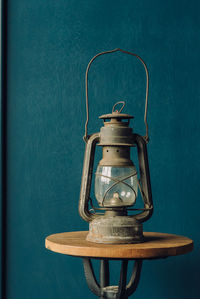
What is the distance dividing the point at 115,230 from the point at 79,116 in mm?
807

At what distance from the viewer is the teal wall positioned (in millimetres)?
2027

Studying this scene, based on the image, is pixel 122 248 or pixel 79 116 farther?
pixel 79 116

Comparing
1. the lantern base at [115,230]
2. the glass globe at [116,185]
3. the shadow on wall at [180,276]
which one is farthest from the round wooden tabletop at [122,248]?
the shadow on wall at [180,276]

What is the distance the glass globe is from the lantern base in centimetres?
9

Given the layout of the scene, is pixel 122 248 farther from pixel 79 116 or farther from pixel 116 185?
pixel 79 116

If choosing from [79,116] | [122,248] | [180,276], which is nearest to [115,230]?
[122,248]

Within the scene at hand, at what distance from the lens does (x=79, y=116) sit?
2.15 m

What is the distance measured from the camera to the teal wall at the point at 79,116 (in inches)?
79.8

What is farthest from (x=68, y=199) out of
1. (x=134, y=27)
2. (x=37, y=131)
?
(x=134, y=27)

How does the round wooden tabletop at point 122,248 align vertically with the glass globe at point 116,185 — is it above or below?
below

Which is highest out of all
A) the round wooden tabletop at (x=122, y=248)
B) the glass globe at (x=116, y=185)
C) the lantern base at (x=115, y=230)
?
the glass globe at (x=116, y=185)

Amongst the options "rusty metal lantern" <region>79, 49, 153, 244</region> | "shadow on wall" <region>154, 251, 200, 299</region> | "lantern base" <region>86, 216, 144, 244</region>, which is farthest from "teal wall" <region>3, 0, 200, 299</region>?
"lantern base" <region>86, 216, 144, 244</region>

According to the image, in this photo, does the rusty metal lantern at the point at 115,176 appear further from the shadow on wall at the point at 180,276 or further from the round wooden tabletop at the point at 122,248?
the shadow on wall at the point at 180,276

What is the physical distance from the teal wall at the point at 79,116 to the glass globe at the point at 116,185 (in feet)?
1.48
